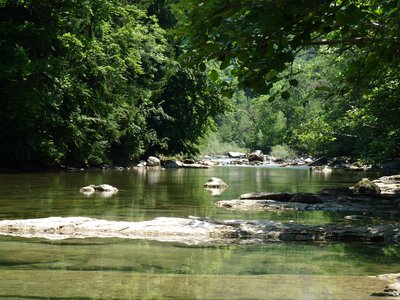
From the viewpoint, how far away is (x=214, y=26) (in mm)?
4480

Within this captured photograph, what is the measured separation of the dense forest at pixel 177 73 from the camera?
14.9ft

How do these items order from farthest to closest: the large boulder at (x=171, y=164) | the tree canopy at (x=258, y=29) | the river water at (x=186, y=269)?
the large boulder at (x=171, y=164), the river water at (x=186, y=269), the tree canopy at (x=258, y=29)

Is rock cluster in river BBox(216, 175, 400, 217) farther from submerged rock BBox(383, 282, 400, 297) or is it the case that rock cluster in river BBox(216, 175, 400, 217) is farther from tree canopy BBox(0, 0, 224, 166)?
submerged rock BBox(383, 282, 400, 297)

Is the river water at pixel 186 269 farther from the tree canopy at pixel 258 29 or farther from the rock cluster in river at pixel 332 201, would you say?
the rock cluster in river at pixel 332 201

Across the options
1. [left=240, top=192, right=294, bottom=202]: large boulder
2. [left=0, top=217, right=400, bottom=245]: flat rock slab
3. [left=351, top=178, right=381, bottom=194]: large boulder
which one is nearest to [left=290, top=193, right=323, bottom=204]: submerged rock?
[left=240, top=192, right=294, bottom=202]: large boulder

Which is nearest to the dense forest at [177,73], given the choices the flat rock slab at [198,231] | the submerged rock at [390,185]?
the submerged rock at [390,185]

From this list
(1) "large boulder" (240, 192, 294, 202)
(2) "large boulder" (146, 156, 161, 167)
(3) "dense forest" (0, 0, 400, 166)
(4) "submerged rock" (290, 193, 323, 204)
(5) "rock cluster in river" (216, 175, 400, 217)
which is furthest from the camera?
(2) "large boulder" (146, 156, 161, 167)

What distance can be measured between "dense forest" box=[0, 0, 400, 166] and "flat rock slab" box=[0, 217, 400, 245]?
2262 millimetres

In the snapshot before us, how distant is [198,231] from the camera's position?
882cm

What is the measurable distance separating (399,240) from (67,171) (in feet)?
69.5

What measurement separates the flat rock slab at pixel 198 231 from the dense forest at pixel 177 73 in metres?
2.26

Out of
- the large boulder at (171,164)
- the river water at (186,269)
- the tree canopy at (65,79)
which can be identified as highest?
the tree canopy at (65,79)

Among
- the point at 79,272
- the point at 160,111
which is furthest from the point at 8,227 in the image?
the point at 160,111

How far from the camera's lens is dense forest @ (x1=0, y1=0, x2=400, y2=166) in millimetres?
4551
